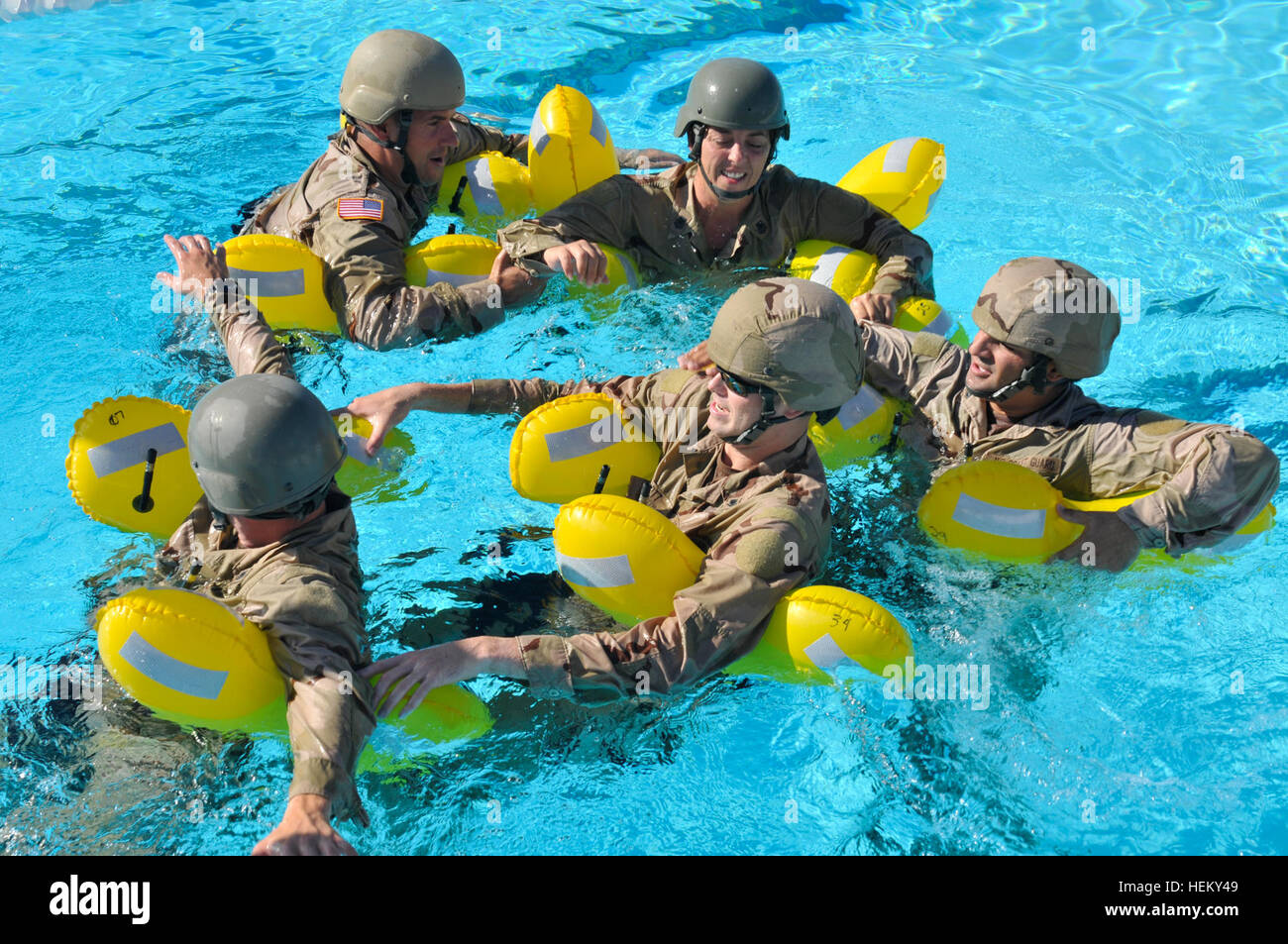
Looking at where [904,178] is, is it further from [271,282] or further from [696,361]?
[271,282]

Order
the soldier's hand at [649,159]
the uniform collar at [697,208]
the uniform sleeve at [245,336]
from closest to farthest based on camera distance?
the uniform sleeve at [245,336]
the uniform collar at [697,208]
the soldier's hand at [649,159]

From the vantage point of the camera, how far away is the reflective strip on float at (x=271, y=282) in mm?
6426

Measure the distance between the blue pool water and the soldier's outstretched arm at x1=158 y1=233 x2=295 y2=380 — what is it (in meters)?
0.83

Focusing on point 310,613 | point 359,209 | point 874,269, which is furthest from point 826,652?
point 359,209

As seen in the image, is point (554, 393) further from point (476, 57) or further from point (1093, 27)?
point (1093, 27)

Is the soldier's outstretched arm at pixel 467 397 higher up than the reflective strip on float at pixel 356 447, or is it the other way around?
the soldier's outstretched arm at pixel 467 397

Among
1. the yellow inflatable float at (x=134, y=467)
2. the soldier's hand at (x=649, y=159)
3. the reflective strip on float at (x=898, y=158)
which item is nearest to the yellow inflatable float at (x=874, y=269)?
the reflective strip on float at (x=898, y=158)

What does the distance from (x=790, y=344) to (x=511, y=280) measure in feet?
9.56

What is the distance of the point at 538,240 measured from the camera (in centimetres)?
700

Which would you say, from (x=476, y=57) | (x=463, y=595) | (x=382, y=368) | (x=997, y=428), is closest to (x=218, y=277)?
(x=382, y=368)

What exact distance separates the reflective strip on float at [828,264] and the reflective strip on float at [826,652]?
3.19 metres

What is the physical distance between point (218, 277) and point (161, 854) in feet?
10.4

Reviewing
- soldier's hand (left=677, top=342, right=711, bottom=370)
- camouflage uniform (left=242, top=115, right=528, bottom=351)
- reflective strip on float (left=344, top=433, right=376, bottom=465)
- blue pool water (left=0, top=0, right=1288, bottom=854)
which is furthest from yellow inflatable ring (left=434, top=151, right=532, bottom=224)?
reflective strip on float (left=344, top=433, right=376, bottom=465)

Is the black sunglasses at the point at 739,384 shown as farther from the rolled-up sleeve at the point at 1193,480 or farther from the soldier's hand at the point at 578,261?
the soldier's hand at the point at 578,261
